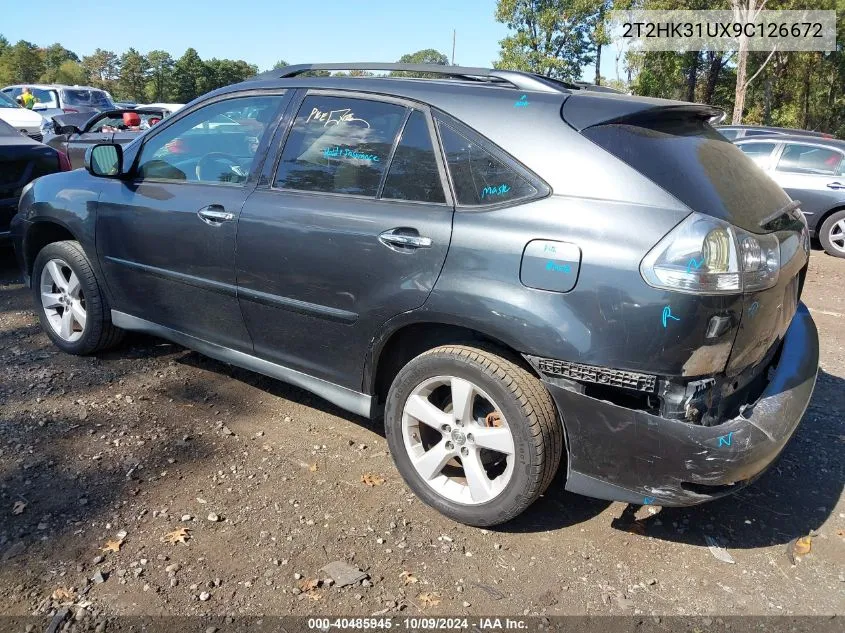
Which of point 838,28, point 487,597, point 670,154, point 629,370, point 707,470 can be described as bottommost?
point 487,597

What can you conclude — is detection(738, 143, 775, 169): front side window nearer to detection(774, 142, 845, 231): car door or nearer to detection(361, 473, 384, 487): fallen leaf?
detection(774, 142, 845, 231): car door

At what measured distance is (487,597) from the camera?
2.43m

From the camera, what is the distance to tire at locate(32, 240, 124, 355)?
4.10 metres

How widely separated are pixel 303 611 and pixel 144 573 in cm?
63

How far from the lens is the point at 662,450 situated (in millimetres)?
2344

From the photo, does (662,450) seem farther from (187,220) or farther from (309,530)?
(187,220)

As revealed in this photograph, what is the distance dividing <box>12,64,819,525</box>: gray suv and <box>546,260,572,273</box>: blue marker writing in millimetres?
10

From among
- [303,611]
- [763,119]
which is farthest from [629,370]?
[763,119]

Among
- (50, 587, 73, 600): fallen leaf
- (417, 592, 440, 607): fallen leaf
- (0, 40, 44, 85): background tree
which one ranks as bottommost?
(417, 592, 440, 607): fallen leaf

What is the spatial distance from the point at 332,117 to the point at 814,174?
8855mm

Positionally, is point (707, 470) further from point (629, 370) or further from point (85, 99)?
point (85, 99)

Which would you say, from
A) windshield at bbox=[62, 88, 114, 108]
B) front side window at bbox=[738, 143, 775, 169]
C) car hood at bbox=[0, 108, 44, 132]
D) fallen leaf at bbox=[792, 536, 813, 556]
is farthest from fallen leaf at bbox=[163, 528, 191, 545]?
windshield at bbox=[62, 88, 114, 108]

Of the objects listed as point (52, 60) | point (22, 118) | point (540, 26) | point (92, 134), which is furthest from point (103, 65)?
point (92, 134)

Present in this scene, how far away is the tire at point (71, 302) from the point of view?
4.10 metres
